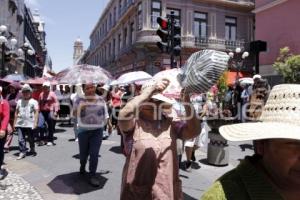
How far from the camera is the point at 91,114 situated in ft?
21.3

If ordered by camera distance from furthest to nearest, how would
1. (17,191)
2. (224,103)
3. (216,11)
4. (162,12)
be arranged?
1. (216,11)
2. (162,12)
3. (224,103)
4. (17,191)

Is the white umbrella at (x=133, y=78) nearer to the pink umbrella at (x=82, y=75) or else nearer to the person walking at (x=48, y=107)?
the person walking at (x=48, y=107)

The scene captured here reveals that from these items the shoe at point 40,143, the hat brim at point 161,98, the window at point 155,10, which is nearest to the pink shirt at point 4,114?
the shoe at point 40,143

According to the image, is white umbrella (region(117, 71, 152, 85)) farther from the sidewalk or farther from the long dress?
the long dress

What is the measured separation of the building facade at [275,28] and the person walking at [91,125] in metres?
17.6

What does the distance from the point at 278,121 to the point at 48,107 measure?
978cm

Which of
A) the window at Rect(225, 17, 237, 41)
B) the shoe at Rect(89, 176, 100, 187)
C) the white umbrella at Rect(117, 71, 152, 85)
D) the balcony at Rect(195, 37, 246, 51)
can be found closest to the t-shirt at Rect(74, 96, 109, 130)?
the shoe at Rect(89, 176, 100, 187)

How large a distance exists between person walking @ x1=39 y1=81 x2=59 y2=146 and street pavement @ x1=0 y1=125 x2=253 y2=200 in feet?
1.96

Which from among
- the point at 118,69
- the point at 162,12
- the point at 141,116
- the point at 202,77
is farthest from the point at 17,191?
the point at 118,69

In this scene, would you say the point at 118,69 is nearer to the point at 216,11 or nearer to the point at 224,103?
the point at 216,11

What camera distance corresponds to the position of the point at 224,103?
16578 mm

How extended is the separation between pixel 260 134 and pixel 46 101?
9734 millimetres

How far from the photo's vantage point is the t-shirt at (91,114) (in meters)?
6.34

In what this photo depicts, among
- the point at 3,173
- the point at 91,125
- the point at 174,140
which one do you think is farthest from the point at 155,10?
the point at 174,140
